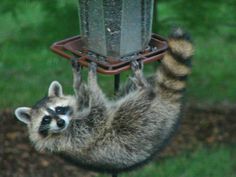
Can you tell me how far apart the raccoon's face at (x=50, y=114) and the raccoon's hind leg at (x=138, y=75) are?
0.56 metres

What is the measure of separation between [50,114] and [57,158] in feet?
12.3

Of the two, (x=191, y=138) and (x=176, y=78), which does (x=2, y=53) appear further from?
(x=176, y=78)

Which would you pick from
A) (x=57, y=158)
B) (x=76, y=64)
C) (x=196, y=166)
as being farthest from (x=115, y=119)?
(x=57, y=158)

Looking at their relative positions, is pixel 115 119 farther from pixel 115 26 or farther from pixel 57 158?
pixel 57 158

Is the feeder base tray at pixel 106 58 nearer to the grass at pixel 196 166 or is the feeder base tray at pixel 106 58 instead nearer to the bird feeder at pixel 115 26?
the bird feeder at pixel 115 26

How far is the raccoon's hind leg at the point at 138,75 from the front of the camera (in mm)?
4574

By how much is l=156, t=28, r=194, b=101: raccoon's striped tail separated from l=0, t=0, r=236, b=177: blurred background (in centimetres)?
244

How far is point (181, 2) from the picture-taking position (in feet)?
25.2

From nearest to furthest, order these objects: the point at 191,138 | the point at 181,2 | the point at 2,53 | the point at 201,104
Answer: the point at 181,2 < the point at 2,53 < the point at 191,138 < the point at 201,104

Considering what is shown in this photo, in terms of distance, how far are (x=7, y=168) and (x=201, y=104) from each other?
2.97 metres

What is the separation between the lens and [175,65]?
15.5 ft

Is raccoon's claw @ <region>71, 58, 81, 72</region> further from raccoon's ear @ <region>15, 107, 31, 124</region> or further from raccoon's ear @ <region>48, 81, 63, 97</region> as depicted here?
raccoon's ear @ <region>15, 107, 31, 124</region>

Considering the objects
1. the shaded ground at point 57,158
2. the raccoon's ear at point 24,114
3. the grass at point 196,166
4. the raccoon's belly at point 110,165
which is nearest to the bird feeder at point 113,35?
the raccoon's ear at point 24,114

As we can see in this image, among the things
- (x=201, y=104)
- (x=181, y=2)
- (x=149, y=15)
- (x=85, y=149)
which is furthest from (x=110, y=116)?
(x=201, y=104)
